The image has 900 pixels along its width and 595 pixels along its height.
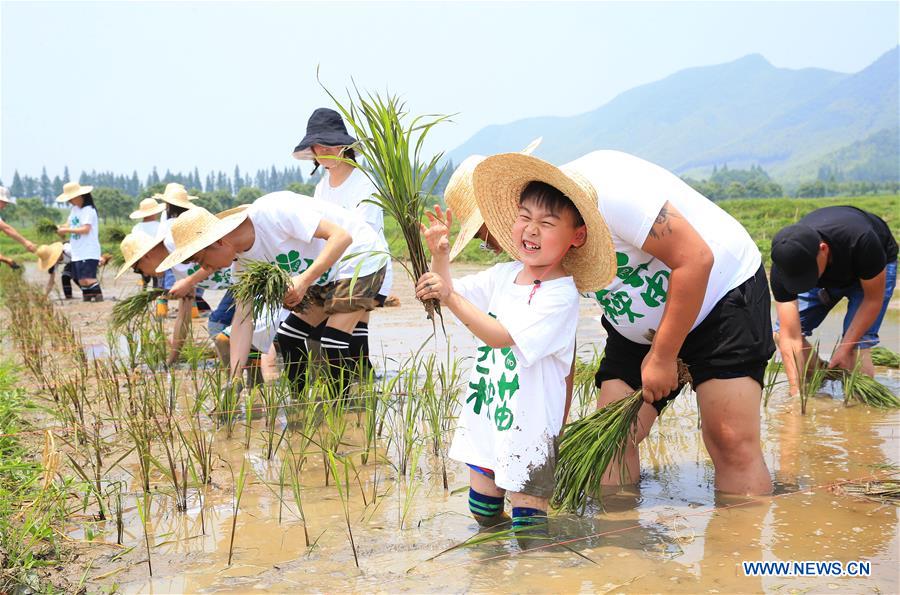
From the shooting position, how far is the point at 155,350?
17.7 ft

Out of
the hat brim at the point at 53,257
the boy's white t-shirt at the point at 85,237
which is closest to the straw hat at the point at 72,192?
the boy's white t-shirt at the point at 85,237

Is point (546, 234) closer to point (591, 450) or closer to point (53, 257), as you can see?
point (591, 450)

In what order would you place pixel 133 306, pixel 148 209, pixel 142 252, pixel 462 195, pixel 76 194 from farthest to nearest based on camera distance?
1. pixel 76 194
2. pixel 148 209
3. pixel 133 306
4. pixel 142 252
5. pixel 462 195

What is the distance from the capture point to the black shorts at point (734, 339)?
2.82m

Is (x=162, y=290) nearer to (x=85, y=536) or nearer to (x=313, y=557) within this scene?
(x=85, y=536)

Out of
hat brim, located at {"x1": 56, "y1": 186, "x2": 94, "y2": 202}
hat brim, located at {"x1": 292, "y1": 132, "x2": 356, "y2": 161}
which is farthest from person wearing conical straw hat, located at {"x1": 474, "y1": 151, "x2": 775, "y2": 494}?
hat brim, located at {"x1": 56, "y1": 186, "x2": 94, "y2": 202}

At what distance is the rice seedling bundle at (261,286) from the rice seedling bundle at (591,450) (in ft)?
5.70

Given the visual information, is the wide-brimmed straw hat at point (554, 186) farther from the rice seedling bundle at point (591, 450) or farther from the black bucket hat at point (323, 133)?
the black bucket hat at point (323, 133)

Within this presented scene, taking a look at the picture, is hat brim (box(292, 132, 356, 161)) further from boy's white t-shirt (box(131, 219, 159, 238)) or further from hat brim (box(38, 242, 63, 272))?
hat brim (box(38, 242, 63, 272))

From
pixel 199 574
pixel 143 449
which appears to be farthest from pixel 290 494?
pixel 199 574

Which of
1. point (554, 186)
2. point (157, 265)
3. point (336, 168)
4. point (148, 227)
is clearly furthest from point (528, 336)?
point (148, 227)

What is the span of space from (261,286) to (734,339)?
2247mm

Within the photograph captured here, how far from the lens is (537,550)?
8.45ft

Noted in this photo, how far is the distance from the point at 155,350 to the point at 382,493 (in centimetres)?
274
